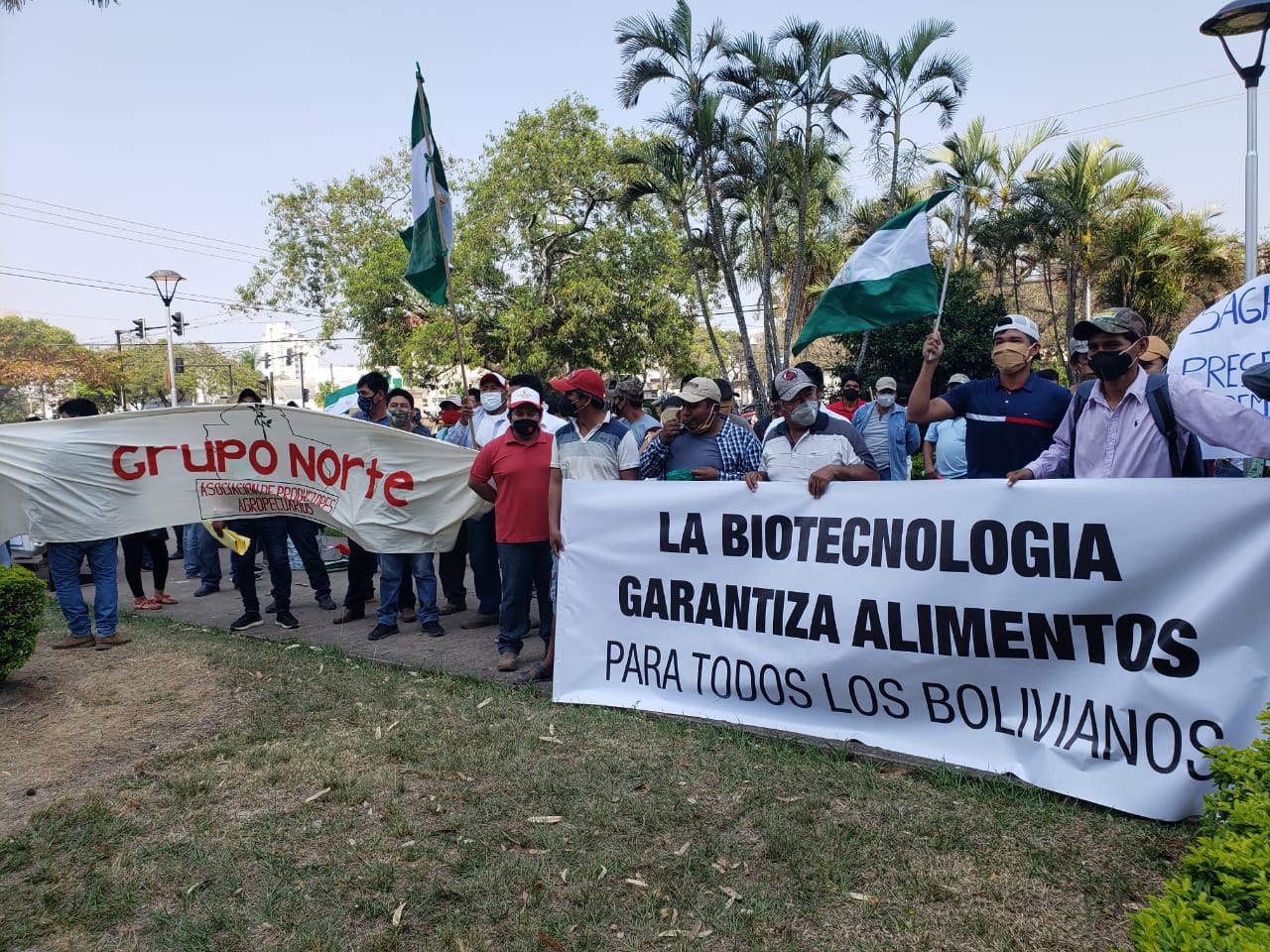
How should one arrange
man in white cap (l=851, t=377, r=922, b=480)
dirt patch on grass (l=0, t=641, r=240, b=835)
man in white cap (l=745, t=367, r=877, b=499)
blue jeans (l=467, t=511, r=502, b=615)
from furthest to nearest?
man in white cap (l=851, t=377, r=922, b=480) → blue jeans (l=467, t=511, r=502, b=615) → man in white cap (l=745, t=367, r=877, b=499) → dirt patch on grass (l=0, t=641, r=240, b=835)

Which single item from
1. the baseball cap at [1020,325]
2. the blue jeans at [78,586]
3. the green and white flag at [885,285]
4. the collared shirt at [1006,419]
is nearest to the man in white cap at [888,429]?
the green and white flag at [885,285]

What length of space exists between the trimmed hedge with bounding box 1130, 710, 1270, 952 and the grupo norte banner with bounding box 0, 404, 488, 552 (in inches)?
220

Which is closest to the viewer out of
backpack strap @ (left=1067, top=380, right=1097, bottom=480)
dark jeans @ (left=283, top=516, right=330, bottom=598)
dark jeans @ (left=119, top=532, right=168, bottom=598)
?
backpack strap @ (left=1067, top=380, right=1097, bottom=480)

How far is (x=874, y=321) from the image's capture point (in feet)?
17.4

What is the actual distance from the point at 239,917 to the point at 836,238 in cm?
3027

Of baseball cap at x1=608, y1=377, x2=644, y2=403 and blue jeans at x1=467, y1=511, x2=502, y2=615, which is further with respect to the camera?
blue jeans at x1=467, y1=511, x2=502, y2=615

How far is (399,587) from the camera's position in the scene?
7.15 meters

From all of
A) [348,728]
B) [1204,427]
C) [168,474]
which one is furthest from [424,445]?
[1204,427]

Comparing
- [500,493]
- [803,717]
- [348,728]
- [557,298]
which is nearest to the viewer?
[803,717]

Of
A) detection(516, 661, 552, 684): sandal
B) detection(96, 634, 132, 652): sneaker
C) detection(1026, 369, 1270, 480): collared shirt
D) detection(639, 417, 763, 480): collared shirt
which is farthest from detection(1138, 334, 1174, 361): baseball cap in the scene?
detection(96, 634, 132, 652): sneaker

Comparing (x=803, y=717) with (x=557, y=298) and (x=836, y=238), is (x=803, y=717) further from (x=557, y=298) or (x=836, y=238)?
(x=836, y=238)

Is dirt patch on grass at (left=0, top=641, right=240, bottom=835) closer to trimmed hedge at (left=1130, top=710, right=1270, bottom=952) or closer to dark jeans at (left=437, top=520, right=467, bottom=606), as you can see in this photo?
dark jeans at (left=437, top=520, right=467, bottom=606)

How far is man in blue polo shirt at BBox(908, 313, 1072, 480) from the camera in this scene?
4426 millimetres

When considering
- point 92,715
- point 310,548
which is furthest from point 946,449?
point 92,715
